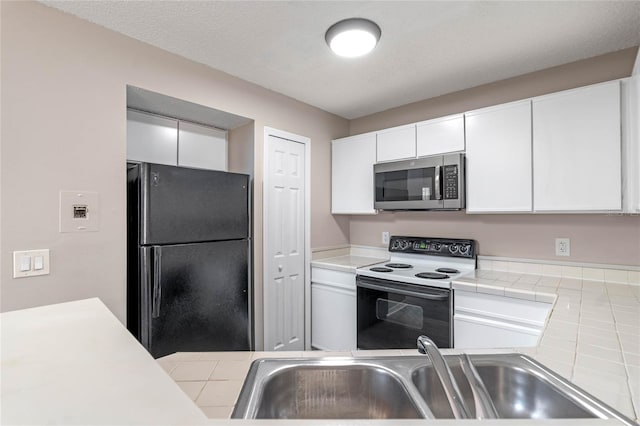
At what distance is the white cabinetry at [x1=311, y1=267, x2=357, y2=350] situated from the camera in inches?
99.5

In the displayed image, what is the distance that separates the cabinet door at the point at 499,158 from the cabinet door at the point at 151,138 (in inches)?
87.7

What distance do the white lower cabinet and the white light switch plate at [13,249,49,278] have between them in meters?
2.29

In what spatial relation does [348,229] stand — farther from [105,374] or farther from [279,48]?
[105,374]

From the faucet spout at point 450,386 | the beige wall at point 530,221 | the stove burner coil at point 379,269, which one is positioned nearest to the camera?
the faucet spout at point 450,386

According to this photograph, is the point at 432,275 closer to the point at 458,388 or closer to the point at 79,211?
the point at 458,388

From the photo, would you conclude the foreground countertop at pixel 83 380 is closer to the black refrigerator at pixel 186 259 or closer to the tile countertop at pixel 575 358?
the tile countertop at pixel 575 358

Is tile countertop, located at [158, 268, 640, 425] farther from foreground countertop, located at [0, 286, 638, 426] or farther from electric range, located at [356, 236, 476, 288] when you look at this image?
electric range, located at [356, 236, 476, 288]

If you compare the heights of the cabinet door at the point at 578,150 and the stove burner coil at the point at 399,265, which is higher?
the cabinet door at the point at 578,150

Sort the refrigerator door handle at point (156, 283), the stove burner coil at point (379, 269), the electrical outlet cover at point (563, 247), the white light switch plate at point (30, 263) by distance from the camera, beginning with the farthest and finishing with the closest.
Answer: the stove burner coil at point (379, 269)
the electrical outlet cover at point (563, 247)
the refrigerator door handle at point (156, 283)
the white light switch plate at point (30, 263)

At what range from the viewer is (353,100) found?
278cm

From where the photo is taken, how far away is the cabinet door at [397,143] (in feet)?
8.39

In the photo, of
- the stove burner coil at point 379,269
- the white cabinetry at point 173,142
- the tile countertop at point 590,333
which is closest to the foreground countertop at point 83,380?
the tile countertop at point 590,333

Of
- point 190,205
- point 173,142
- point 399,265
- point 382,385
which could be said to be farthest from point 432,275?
point 173,142

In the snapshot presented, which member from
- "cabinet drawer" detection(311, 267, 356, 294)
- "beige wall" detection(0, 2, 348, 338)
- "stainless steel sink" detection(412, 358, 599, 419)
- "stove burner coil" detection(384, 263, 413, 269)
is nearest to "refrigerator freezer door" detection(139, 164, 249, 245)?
"beige wall" detection(0, 2, 348, 338)
